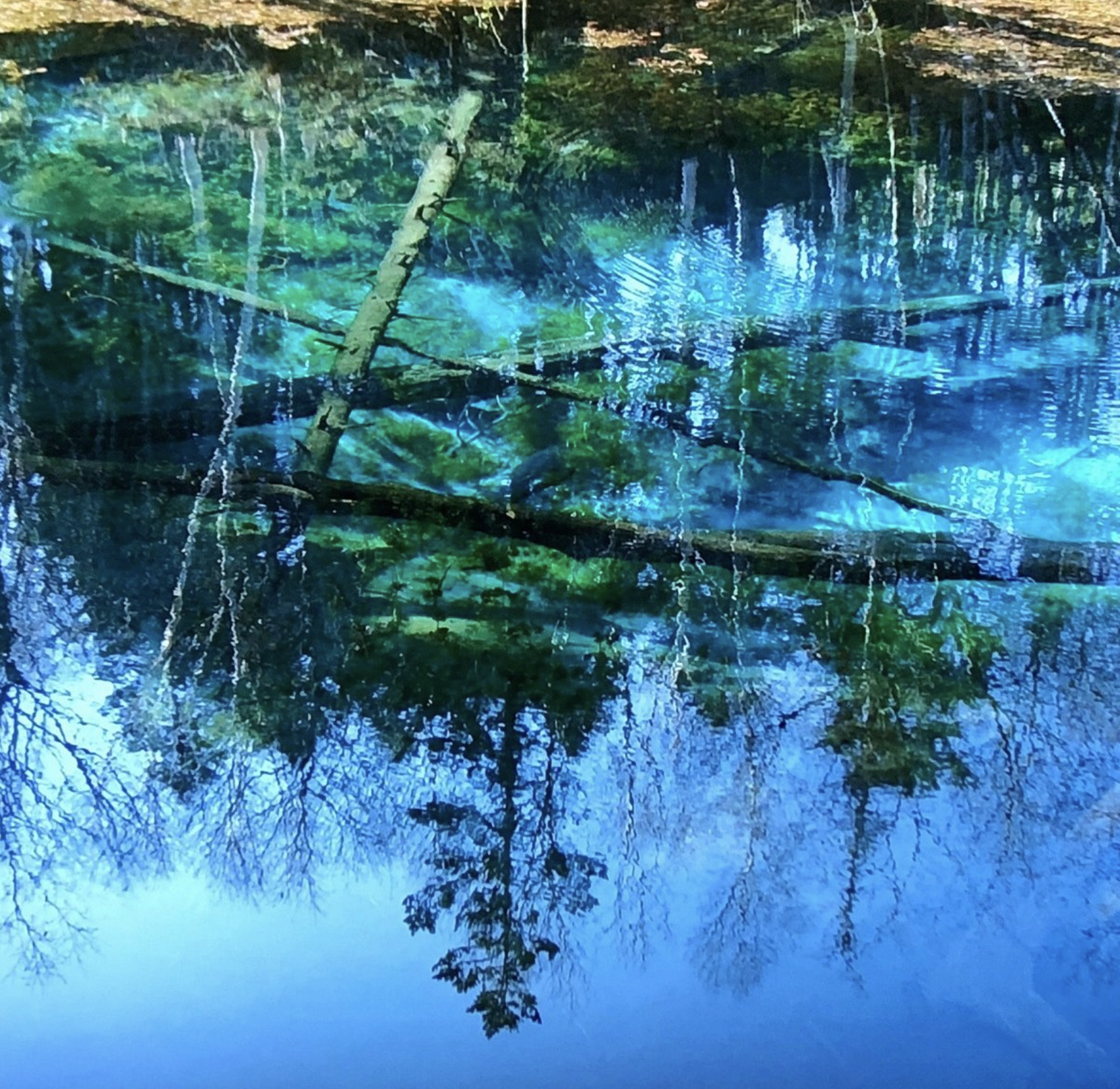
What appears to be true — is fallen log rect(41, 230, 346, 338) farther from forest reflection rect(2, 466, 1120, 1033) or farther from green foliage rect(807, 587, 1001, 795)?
green foliage rect(807, 587, 1001, 795)

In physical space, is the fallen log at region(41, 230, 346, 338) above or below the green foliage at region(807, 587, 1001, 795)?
above

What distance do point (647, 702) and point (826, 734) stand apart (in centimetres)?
34

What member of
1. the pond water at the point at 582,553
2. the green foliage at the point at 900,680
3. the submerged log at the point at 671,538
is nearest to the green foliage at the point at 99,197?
the pond water at the point at 582,553

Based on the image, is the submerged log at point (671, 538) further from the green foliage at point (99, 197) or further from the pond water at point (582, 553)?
the green foliage at point (99, 197)

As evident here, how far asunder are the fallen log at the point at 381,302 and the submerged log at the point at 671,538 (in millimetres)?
149

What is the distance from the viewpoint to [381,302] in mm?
3309

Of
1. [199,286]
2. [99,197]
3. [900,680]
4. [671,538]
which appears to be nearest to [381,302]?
[199,286]

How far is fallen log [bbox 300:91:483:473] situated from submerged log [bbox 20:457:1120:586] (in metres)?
0.15

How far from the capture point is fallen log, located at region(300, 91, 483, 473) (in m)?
2.87

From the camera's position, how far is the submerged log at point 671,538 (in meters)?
2.58

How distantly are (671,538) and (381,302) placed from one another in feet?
3.92

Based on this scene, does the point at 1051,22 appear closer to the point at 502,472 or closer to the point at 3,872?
the point at 502,472

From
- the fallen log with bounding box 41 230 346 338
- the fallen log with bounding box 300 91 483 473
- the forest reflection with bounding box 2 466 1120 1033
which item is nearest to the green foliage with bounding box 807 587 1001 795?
the forest reflection with bounding box 2 466 1120 1033

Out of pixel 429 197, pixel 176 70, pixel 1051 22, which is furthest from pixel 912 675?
pixel 1051 22
